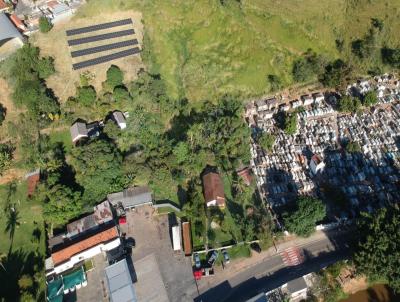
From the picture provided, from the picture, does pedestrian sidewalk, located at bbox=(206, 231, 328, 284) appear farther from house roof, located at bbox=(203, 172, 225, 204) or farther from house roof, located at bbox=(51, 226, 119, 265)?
house roof, located at bbox=(51, 226, 119, 265)

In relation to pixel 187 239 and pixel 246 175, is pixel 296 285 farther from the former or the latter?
pixel 246 175

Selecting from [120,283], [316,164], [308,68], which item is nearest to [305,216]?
[316,164]

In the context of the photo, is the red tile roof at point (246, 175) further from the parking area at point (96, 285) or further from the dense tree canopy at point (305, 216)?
the parking area at point (96, 285)

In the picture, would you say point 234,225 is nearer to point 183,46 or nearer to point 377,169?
point 377,169

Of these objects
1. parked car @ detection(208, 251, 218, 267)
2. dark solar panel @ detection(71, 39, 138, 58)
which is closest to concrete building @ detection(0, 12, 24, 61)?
dark solar panel @ detection(71, 39, 138, 58)

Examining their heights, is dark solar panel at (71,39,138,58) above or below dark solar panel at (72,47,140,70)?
above

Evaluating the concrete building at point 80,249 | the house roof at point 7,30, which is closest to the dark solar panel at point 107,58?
the house roof at point 7,30
